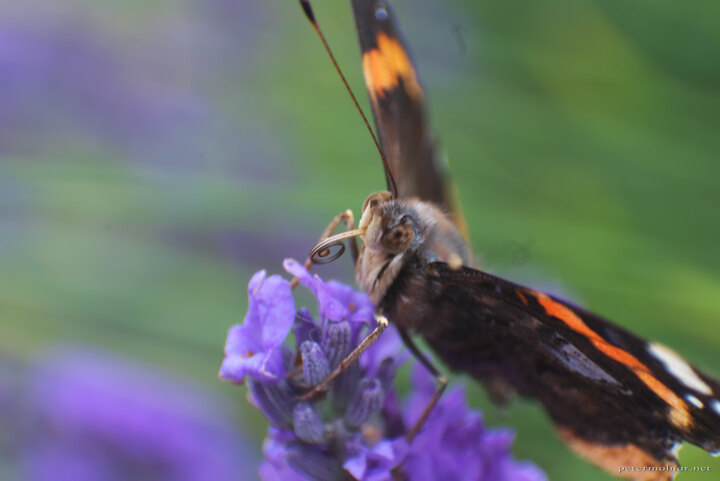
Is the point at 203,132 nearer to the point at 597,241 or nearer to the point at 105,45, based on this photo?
the point at 105,45

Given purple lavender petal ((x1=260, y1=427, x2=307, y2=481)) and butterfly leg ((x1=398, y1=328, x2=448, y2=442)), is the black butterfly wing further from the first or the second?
purple lavender petal ((x1=260, y1=427, x2=307, y2=481))

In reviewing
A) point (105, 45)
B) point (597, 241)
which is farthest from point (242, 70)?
point (597, 241)

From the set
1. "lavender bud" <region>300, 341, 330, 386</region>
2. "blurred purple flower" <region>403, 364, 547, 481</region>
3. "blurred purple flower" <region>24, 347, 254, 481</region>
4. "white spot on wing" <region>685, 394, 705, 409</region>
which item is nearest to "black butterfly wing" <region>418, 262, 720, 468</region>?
"white spot on wing" <region>685, 394, 705, 409</region>

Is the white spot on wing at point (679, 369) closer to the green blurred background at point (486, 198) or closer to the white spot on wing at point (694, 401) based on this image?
the white spot on wing at point (694, 401)

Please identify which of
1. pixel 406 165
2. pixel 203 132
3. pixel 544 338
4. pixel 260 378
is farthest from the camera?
pixel 203 132

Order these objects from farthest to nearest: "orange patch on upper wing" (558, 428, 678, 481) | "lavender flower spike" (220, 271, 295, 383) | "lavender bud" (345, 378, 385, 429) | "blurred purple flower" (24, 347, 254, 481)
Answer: "blurred purple flower" (24, 347, 254, 481)
"orange patch on upper wing" (558, 428, 678, 481)
"lavender bud" (345, 378, 385, 429)
"lavender flower spike" (220, 271, 295, 383)

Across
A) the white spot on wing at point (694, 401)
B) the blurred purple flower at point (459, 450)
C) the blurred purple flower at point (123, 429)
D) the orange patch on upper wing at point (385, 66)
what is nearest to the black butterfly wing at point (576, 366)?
the white spot on wing at point (694, 401)
